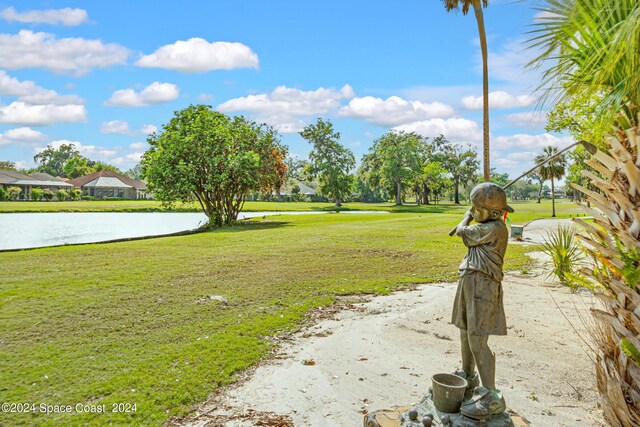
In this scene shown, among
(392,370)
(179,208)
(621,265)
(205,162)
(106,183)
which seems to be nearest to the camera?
(621,265)

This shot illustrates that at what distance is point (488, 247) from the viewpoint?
3.54 metres

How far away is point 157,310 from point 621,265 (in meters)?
7.82

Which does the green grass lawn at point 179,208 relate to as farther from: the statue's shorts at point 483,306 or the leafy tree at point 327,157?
the statue's shorts at point 483,306

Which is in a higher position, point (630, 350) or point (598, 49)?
point (598, 49)

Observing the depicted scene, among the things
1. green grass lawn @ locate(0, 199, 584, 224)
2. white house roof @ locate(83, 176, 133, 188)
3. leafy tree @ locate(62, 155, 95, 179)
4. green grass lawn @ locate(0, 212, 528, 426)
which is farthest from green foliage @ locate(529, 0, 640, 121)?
leafy tree @ locate(62, 155, 95, 179)

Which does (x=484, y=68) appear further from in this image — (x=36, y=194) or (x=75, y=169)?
(x=75, y=169)

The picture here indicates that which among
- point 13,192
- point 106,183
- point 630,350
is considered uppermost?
point 106,183

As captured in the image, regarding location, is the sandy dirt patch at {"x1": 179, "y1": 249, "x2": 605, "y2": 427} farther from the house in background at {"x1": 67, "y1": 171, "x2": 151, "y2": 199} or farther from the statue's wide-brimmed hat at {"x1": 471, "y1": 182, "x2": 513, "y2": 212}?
the house in background at {"x1": 67, "y1": 171, "x2": 151, "y2": 199}

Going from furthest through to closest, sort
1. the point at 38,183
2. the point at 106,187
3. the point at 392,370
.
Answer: the point at 106,187
the point at 38,183
the point at 392,370

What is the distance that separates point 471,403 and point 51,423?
13.6ft

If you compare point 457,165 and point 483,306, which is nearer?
point 483,306

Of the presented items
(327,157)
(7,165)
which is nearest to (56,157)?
(7,165)

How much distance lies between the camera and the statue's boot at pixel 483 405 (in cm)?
347

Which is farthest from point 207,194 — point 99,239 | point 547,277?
point 547,277
